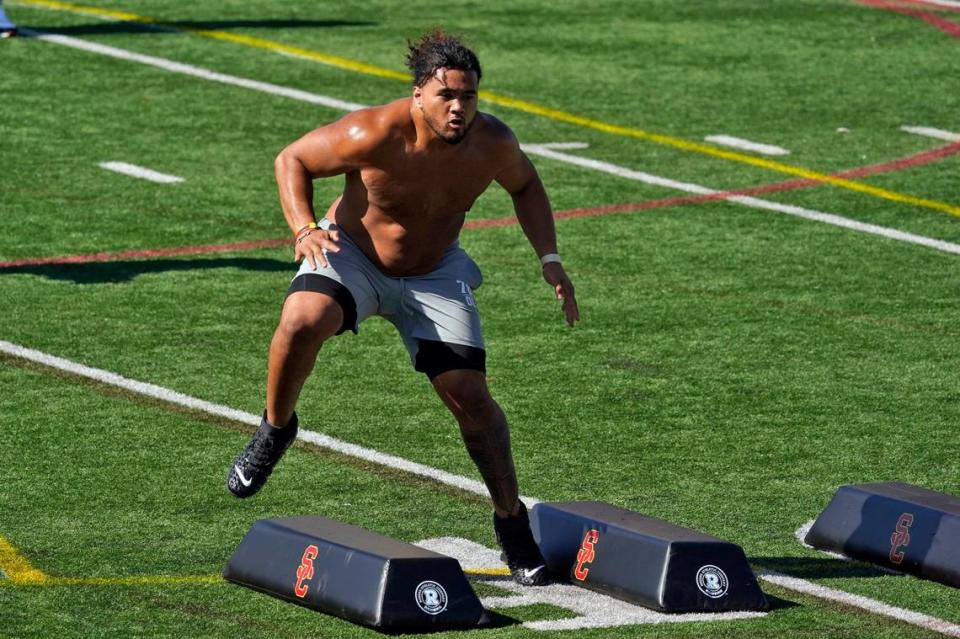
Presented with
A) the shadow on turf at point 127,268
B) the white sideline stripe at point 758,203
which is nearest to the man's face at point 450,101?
the shadow on turf at point 127,268

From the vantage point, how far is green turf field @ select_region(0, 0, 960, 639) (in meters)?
8.43

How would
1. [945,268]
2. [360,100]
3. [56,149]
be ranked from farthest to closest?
[360,100]
[56,149]
[945,268]

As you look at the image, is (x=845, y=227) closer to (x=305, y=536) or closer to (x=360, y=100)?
(x=360, y=100)

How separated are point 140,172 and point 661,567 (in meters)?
8.91

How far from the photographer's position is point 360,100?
18469mm

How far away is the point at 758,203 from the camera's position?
50.2ft

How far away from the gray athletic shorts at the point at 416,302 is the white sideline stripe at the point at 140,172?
7463mm

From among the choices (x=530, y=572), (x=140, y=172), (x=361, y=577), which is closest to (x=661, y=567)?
(x=530, y=572)

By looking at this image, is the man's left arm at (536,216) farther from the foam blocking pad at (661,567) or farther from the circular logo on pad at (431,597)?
the circular logo on pad at (431,597)

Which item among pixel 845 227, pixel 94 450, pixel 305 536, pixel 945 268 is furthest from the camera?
pixel 845 227

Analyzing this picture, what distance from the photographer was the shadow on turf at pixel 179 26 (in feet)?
68.8

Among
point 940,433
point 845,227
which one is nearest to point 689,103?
point 845,227

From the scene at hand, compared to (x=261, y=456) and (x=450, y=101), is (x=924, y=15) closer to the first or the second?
(x=450, y=101)

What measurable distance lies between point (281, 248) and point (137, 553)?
5890 mm
